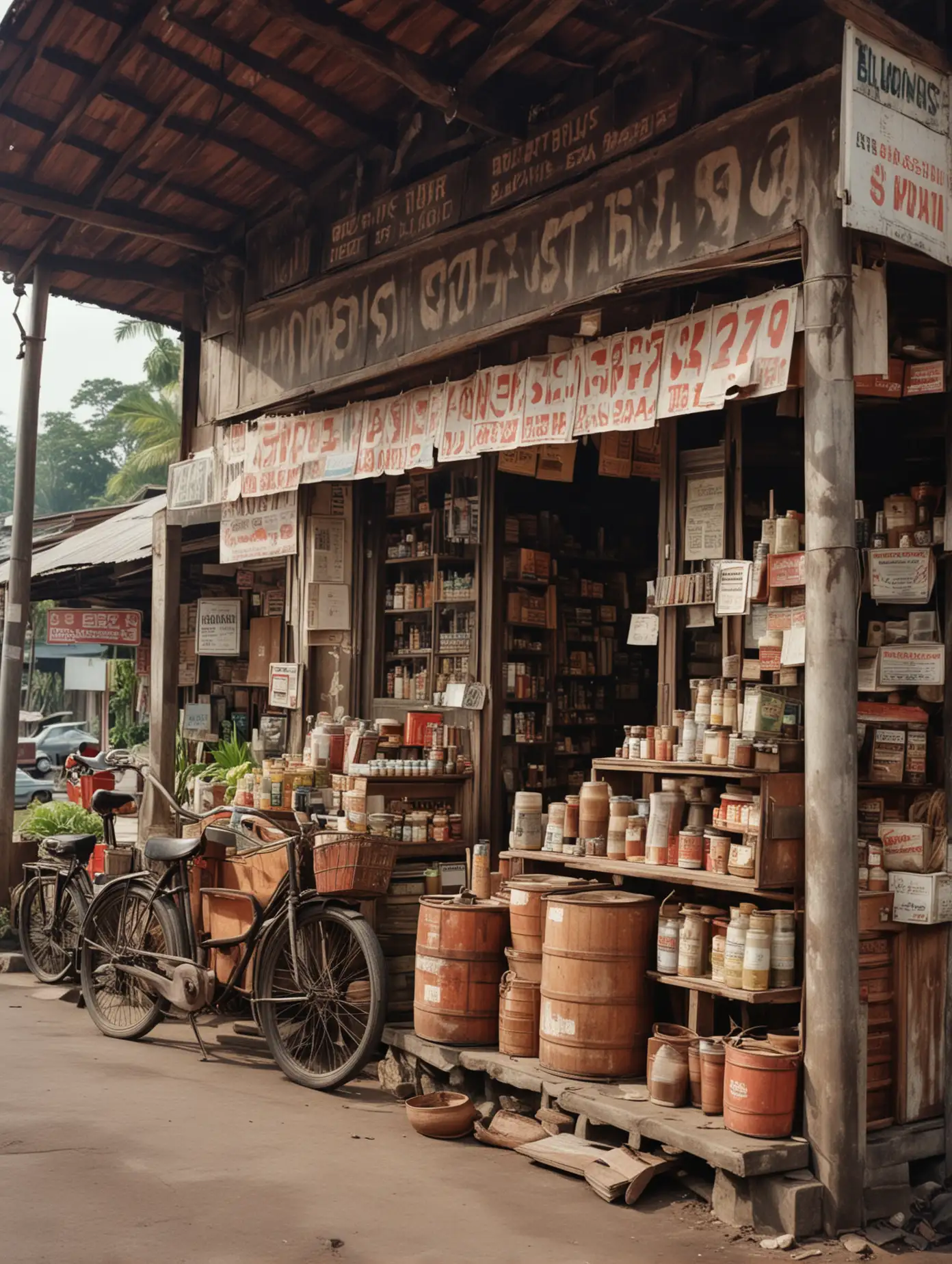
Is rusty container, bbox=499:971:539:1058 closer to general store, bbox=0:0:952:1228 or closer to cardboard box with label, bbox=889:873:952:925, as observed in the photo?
general store, bbox=0:0:952:1228

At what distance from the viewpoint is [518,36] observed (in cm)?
642

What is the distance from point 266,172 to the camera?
9266 millimetres

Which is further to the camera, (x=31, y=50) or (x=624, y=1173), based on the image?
(x=31, y=50)

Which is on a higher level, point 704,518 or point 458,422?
point 458,422

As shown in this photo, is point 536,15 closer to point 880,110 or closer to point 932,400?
point 880,110

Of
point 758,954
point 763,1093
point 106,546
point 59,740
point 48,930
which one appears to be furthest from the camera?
point 59,740

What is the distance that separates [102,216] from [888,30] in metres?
5.99

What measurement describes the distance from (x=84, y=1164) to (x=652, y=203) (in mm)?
5157

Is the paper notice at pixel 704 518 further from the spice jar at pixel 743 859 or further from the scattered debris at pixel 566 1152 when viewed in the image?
the scattered debris at pixel 566 1152

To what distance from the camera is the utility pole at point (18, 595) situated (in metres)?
11.2

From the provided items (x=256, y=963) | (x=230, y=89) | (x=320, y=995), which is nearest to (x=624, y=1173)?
(x=320, y=995)

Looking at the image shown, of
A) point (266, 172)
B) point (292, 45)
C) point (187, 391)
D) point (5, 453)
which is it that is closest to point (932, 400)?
point (292, 45)

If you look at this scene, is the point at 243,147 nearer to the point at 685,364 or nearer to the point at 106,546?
the point at 685,364

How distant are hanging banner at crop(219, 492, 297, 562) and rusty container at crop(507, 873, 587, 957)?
4224 mm
